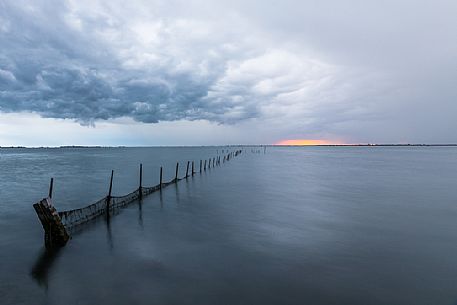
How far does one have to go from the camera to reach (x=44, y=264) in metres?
11.5

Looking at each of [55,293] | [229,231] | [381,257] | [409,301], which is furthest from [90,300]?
[381,257]

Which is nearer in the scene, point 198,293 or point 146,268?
point 198,293

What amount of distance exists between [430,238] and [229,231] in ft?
35.4

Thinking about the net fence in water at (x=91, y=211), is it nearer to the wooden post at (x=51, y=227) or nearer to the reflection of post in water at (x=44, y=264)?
the wooden post at (x=51, y=227)

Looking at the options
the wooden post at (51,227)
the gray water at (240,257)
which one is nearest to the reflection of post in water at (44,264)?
the gray water at (240,257)

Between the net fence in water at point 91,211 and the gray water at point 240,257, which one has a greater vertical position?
the net fence in water at point 91,211

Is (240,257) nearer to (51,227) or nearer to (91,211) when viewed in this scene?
(51,227)

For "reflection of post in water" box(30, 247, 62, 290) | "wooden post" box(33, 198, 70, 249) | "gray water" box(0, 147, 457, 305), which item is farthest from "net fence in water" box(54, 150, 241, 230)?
"reflection of post in water" box(30, 247, 62, 290)

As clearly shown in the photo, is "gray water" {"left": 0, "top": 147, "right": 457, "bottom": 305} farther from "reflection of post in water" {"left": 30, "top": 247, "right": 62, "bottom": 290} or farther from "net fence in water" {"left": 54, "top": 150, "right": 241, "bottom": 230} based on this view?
"net fence in water" {"left": 54, "top": 150, "right": 241, "bottom": 230}

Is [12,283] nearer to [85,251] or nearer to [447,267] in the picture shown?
[85,251]

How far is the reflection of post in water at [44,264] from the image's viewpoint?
10.4 metres

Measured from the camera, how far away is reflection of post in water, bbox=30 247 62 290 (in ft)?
34.1

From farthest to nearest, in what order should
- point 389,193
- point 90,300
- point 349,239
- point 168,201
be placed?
point 389,193
point 168,201
point 349,239
point 90,300

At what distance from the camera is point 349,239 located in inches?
573
